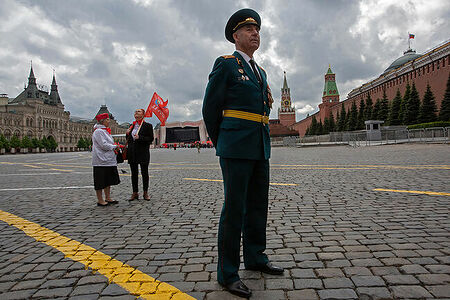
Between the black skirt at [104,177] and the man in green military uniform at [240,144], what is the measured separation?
11.9 feet

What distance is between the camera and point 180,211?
4648 millimetres

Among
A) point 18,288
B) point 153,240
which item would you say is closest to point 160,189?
point 153,240

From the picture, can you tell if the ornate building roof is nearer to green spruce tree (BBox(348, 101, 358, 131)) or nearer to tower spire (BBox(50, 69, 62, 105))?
tower spire (BBox(50, 69, 62, 105))

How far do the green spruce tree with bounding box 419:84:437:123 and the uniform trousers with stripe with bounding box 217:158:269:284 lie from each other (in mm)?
44530

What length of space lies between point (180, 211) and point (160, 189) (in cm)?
251

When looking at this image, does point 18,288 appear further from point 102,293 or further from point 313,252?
point 313,252

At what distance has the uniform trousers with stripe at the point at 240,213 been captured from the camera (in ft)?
7.52

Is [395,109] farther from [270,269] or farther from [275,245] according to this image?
[270,269]

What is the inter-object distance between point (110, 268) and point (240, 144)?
63.7 inches

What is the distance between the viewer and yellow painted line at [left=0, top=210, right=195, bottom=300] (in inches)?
85.0

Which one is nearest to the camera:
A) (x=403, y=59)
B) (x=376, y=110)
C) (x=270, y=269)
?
(x=270, y=269)

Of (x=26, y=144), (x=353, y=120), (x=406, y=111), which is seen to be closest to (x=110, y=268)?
(x=406, y=111)

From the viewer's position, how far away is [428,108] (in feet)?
125

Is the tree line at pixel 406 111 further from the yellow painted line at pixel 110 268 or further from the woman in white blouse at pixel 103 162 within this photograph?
the yellow painted line at pixel 110 268
